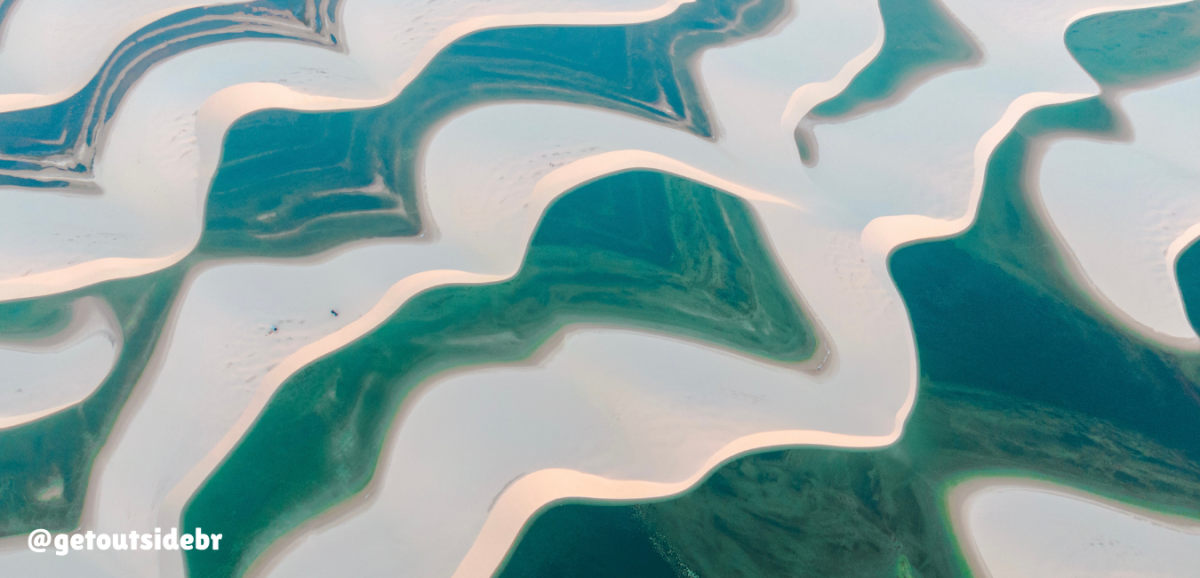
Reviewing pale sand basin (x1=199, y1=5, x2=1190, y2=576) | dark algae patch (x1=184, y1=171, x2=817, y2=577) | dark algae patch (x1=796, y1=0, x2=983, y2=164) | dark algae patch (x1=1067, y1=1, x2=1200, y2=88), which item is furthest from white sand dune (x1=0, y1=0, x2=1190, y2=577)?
dark algae patch (x1=1067, y1=1, x2=1200, y2=88)

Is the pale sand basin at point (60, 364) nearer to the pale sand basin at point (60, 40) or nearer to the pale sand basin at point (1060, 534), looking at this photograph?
the pale sand basin at point (60, 40)

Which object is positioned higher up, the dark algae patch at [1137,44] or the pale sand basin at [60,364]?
the dark algae patch at [1137,44]

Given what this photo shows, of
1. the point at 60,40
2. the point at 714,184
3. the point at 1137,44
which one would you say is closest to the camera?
the point at 714,184

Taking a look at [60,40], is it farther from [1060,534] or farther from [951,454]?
[1060,534]

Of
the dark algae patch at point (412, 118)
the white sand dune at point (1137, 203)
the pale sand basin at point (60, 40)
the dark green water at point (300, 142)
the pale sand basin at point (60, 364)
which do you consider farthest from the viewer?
the pale sand basin at point (60, 40)

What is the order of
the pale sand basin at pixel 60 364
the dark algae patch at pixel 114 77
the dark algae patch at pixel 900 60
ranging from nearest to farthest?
the pale sand basin at pixel 60 364 < the dark algae patch at pixel 114 77 < the dark algae patch at pixel 900 60

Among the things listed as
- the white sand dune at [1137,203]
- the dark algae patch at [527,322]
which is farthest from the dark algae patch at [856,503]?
the white sand dune at [1137,203]

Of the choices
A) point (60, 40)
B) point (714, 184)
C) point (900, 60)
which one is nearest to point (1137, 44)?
point (900, 60)
